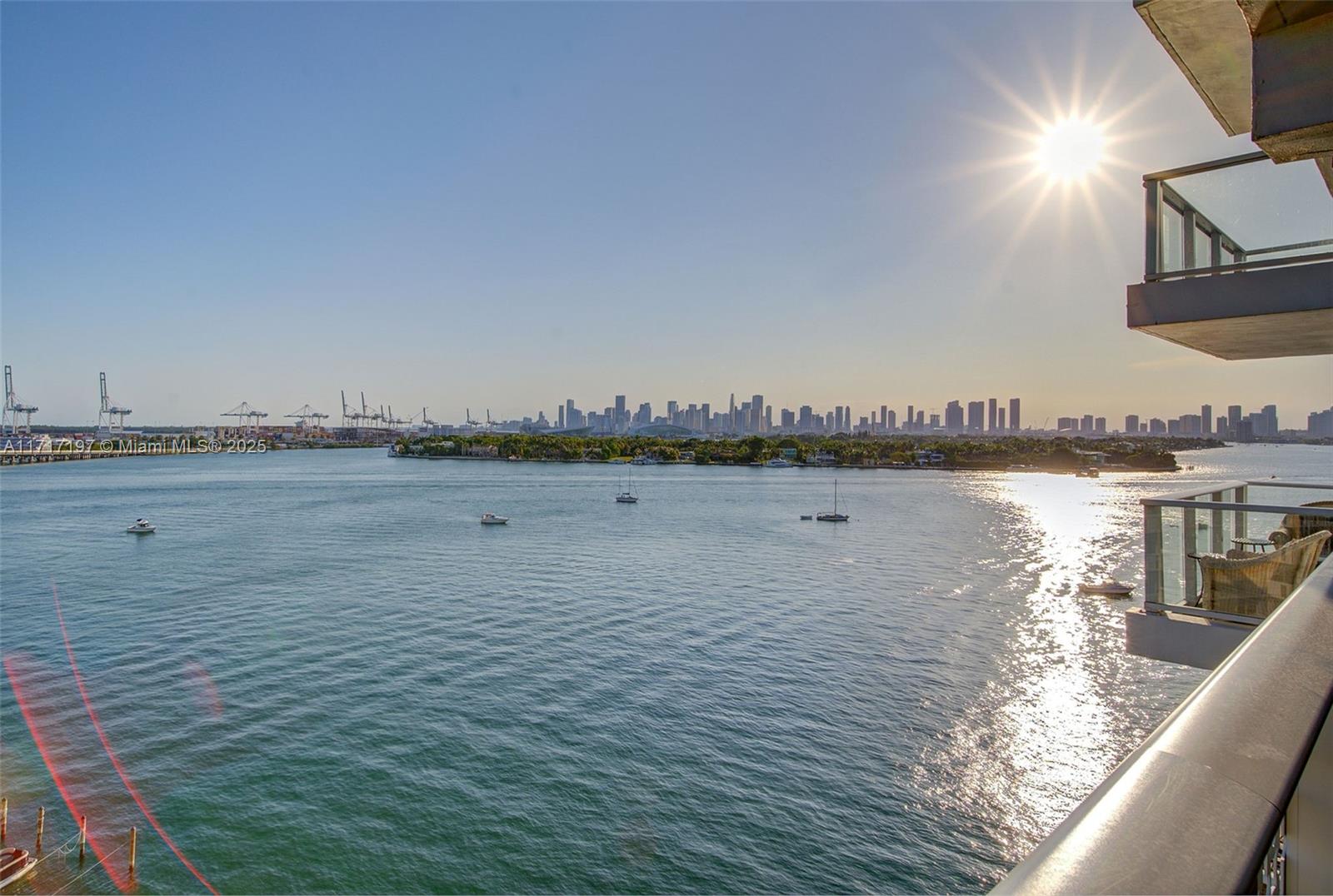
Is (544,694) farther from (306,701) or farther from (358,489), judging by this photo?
(358,489)

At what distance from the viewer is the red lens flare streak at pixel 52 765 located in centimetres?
927

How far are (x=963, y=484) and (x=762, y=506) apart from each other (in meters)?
33.6

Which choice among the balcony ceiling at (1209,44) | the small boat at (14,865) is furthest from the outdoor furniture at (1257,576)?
the small boat at (14,865)

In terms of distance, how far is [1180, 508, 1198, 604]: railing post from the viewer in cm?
489

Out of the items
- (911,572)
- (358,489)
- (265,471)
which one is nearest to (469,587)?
(911,572)

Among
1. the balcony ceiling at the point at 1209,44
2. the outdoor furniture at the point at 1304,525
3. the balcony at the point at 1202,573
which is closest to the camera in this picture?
the balcony ceiling at the point at 1209,44

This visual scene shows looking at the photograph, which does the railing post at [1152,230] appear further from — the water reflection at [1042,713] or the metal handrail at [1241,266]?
the water reflection at [1042,713]

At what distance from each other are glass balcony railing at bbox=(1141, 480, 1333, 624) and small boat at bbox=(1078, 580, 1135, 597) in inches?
860

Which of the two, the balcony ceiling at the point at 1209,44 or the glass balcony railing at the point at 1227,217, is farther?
the glass balcony railing at the point at 1227,217

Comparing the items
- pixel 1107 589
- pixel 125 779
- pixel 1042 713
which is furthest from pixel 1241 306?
pixel 1107 589

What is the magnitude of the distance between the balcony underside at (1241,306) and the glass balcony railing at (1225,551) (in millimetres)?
1101

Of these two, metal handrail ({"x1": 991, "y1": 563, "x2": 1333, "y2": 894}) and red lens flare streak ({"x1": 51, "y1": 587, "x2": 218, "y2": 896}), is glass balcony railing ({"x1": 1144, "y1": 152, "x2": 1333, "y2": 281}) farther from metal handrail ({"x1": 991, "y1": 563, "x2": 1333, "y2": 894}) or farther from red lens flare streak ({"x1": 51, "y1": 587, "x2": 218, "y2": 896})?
red lens flare streak ({"x1": 51, "y1": 587, "x2": 218, "y2": 896})

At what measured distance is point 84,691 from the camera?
14578mm

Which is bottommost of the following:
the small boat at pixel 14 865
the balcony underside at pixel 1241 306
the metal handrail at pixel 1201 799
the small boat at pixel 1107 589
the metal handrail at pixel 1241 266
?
the small boat at pixel 1107 589
